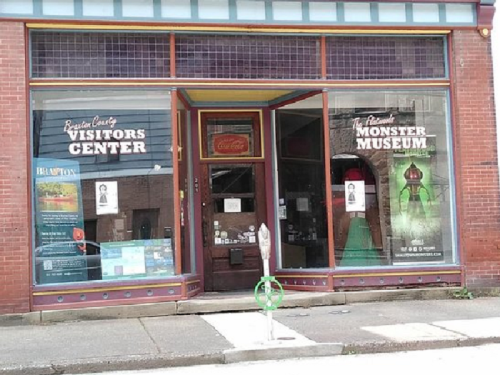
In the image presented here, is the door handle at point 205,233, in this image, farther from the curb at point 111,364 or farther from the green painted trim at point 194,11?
the curb at point 111,364

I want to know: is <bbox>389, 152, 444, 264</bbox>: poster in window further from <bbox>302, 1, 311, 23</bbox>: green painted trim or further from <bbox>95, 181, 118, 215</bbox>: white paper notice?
<bbox>95, 181, 118, 215</bbox>: white paper notice

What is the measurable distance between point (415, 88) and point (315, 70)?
1.76 m

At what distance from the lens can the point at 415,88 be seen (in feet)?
36.2

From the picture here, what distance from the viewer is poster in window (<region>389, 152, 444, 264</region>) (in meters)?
11.1

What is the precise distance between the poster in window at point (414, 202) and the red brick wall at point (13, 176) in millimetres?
6002

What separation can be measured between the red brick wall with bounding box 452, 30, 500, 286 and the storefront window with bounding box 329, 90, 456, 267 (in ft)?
1.00

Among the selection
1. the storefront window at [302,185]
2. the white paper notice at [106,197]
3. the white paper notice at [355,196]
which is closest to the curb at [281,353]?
the storefront window at [302,185]

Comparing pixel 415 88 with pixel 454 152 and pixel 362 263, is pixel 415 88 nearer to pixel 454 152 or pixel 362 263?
pixel 454 152

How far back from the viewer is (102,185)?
10109 millimetres

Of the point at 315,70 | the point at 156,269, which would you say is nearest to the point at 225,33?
the point at 315,70

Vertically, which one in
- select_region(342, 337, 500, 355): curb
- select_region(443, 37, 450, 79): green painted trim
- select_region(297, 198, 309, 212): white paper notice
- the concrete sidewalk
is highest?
select_region(443, 37, 450, 79): green painted trim

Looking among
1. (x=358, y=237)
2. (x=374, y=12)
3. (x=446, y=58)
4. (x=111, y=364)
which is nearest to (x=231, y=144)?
(x=358, y=237)

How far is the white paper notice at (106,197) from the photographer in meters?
10.1

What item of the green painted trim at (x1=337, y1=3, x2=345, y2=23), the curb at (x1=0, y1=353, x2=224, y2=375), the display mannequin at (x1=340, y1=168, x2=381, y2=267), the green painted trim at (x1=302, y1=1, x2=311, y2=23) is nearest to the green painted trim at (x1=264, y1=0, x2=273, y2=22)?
the green painted trim at (x1=302, y1=1, x2=311, y2=23)
